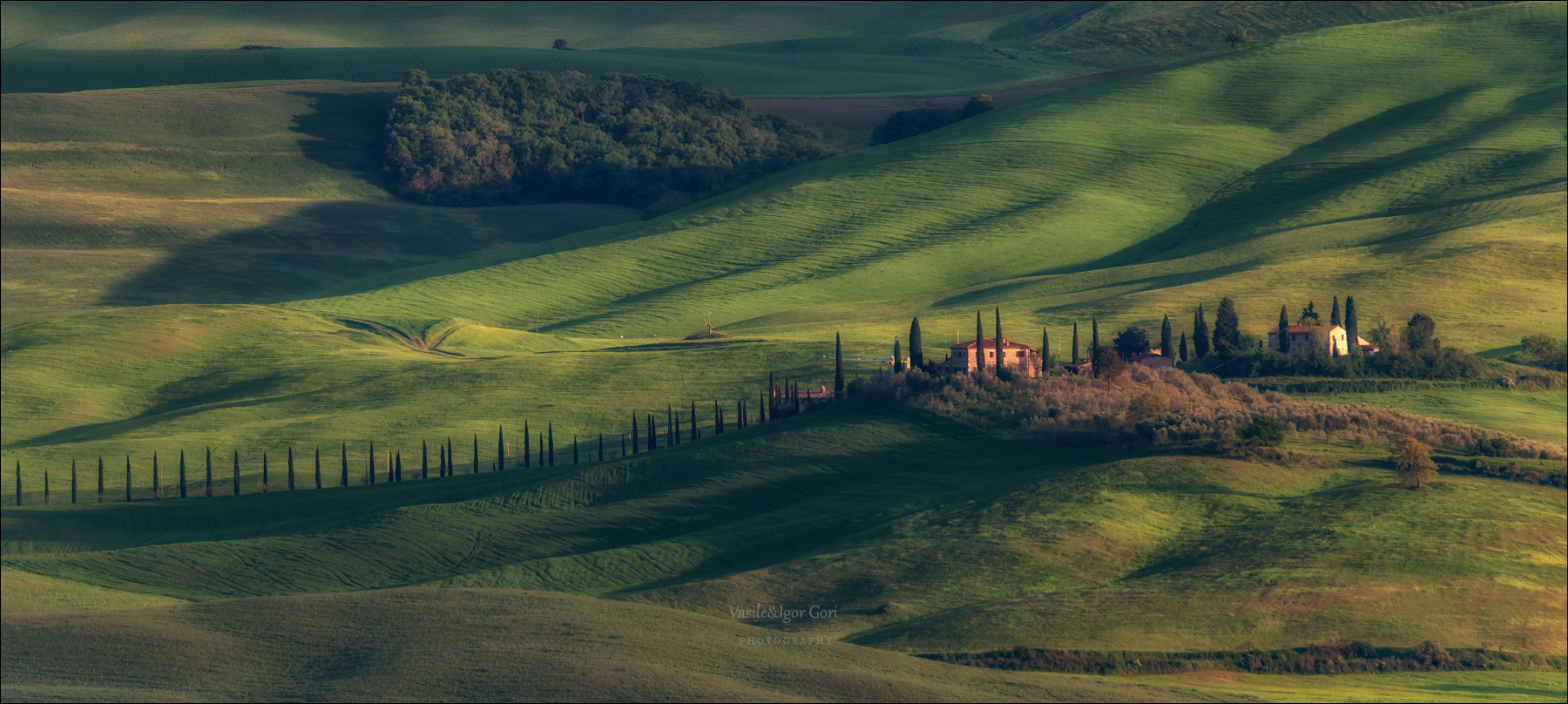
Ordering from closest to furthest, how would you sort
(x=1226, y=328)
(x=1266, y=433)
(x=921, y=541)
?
(x=921, y=541), (x=1266, y=433), (x=1226, y=328)

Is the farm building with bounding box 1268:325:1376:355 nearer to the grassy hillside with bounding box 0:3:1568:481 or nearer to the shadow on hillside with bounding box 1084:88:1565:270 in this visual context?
the grassy hillside with bounding box 0:3:1568:481

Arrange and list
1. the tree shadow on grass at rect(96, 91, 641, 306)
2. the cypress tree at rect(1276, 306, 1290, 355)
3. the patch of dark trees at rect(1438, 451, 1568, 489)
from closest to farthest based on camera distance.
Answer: the patch of dark trees at rect(1438, 451, 1568, 489) < the cypress tree at rect(1276, 306, 1290, 355) < the tree shadow on grass at rect(96, 91, 641, 306)

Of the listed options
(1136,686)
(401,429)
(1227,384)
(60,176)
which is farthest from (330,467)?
(60,176)

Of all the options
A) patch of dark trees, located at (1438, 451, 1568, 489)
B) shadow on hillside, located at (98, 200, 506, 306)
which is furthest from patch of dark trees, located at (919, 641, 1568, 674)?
shadow on hillside, located at (98, 200, 506, 306)

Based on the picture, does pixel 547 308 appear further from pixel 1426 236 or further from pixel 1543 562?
pixel 1543 562

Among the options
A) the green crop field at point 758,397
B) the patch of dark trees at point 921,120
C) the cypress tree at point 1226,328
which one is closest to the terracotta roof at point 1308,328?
the cypress tree at point 1226,328

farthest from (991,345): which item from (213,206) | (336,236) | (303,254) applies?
(213,206)

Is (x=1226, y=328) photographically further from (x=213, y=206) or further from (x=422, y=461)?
(x=213, y=206)
